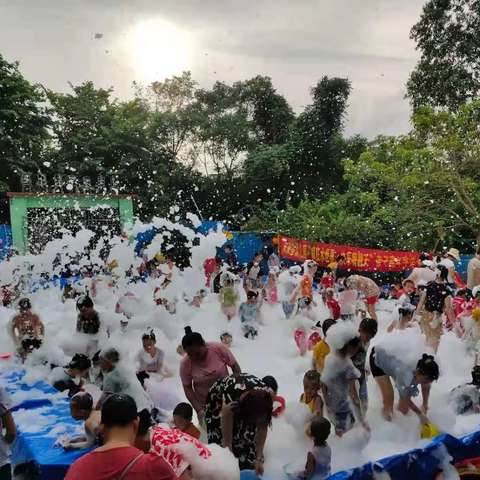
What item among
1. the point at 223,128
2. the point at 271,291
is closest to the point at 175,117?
the point at 223,128

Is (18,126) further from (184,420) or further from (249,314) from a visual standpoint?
(184,420)

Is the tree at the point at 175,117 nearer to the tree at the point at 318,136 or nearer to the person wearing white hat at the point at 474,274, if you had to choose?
the tree at the point at 318,136

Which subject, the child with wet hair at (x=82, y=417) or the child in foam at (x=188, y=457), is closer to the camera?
the child in foam at (x=188, y=457)

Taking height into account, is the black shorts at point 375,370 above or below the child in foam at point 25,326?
below

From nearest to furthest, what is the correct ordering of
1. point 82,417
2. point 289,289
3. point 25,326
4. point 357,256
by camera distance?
1. point 82,417
2. point 25,326
3. point 289,289
4. point 357,256

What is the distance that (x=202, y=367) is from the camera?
15.0ft

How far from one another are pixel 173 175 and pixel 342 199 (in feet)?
31.5

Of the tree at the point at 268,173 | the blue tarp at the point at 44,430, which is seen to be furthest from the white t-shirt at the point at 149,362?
the tree at the point at 268,173

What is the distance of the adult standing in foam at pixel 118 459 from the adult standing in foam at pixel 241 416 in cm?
Result: 142

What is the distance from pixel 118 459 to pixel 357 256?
15243 millimetres

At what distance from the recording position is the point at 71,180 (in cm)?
2472

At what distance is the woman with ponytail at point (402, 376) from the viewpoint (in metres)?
5.09

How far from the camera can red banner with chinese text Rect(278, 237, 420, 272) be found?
53.7ft

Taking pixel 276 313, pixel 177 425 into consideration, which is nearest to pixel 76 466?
pixel 177 425
